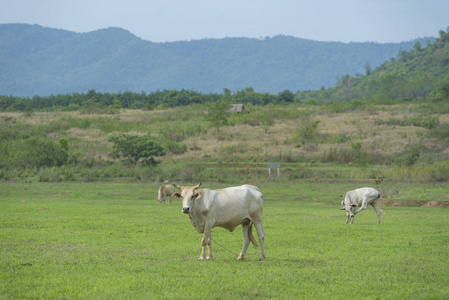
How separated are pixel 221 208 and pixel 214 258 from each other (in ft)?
3.99

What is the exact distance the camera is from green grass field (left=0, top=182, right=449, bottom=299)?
9.93 meters

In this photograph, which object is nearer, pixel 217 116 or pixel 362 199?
pixel 362 199

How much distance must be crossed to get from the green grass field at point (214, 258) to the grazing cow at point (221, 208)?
2.28 ft

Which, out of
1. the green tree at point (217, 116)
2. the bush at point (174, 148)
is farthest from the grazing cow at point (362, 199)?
the green tree at point (217, 116)

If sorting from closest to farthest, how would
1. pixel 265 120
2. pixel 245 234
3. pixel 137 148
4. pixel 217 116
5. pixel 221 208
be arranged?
pixel 221 208 < pixel 245 234 < pixel 137 148 < pixel 217 116 < pixel 265 120

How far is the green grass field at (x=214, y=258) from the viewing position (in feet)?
32.6

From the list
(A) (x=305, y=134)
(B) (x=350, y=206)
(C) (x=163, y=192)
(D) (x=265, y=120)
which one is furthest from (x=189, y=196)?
(D) (x=265, y=120)

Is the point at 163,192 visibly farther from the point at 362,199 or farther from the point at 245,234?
the point at 245,234

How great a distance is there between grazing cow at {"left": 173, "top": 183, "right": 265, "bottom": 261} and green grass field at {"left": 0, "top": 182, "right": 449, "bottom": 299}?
695 millimetres

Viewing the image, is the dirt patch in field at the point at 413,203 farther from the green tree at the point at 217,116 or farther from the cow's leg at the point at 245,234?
→ the green tree at the point at 217,116

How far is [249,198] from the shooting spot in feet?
45.1

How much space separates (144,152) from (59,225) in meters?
37.8

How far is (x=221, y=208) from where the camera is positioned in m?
13.4

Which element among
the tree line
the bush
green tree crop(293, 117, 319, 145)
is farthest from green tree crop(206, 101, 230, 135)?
the tree line
